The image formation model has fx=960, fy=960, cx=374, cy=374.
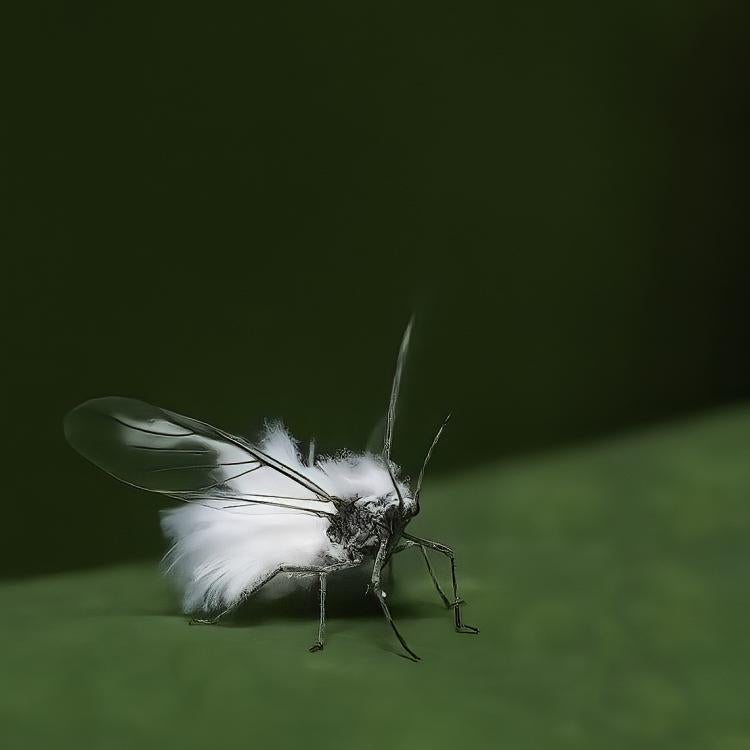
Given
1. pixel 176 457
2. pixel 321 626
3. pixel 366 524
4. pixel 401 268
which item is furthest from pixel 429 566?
pixel 401 268

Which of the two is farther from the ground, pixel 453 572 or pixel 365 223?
pixel 365 223

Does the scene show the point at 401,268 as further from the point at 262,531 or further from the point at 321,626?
the point at 321,626

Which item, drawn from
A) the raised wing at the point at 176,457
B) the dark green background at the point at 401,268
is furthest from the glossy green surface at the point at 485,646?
the raised wing at the point at 176,457

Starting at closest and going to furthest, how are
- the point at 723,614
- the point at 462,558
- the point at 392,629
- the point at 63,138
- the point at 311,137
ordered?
1. the point at 723,614
2. the point at 392,629
3. the point at 462,558
4. the point at 63,138
5. the point at 311,137

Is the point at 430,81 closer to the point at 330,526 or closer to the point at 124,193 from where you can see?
the point at 124,193

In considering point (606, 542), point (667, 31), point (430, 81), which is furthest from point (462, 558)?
point (667, 31)

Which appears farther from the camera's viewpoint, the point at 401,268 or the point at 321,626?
the point at 401,268

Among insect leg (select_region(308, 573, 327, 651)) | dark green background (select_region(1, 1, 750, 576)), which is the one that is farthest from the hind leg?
dark green background (select_region(1, 1, 750, 576))
